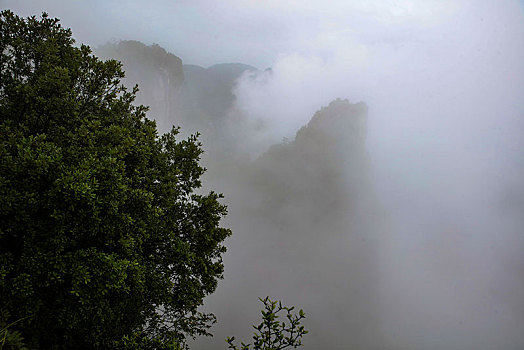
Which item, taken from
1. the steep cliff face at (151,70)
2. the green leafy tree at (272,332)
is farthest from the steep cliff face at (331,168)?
the green leafy tree at (272,332)

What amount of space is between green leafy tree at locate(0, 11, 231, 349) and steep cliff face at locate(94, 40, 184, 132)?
130912 millimetres

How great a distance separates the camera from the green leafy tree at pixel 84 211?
7691mm

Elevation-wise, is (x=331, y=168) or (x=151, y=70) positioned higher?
(x=151, y=70)

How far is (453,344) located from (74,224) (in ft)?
317

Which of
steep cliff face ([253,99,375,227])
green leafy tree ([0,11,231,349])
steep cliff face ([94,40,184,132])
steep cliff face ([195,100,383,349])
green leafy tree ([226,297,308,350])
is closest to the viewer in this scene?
green leafy tree ([226,297,308,350])

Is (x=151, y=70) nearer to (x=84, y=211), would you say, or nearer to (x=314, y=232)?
(x=314, y=232)

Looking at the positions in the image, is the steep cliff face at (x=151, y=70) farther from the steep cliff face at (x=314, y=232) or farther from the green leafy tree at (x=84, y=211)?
the green leafy tree at (x=84, y=211)

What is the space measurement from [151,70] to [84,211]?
149 m

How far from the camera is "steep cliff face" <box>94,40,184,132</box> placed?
136 meters

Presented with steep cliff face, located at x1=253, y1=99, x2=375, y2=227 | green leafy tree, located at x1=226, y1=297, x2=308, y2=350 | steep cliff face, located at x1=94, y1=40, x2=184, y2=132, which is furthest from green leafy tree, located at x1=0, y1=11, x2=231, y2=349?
steep cliff face, located at x1=94, y1=40, x2=184, y2=132

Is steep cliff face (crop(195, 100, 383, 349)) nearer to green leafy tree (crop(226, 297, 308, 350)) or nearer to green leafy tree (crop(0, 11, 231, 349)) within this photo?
green leafy tree (crop(0, 11, 231, 349))

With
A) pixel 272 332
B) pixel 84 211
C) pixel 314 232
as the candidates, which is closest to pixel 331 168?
pixel 314 232

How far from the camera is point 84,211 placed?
7.91 metres

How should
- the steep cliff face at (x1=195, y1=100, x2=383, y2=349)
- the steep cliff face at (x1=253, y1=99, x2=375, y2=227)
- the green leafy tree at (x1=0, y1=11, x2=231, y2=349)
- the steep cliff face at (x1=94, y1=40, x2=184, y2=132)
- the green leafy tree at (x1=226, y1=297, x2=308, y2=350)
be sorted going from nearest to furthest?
the green leafy tree at (x1=226, y1=297, x2=308, y2=350), the green leafy tree at (x1=0, y1=11, x2=231, y2=349), the steep cliff face at (x1=195, y1=100, x2=383, y2=349), the steep cliff face at (x1=94, y1=40, x2=184, y2=132), the steep cliff face at (x1=253, y1=99, x2=375, y2=227)
